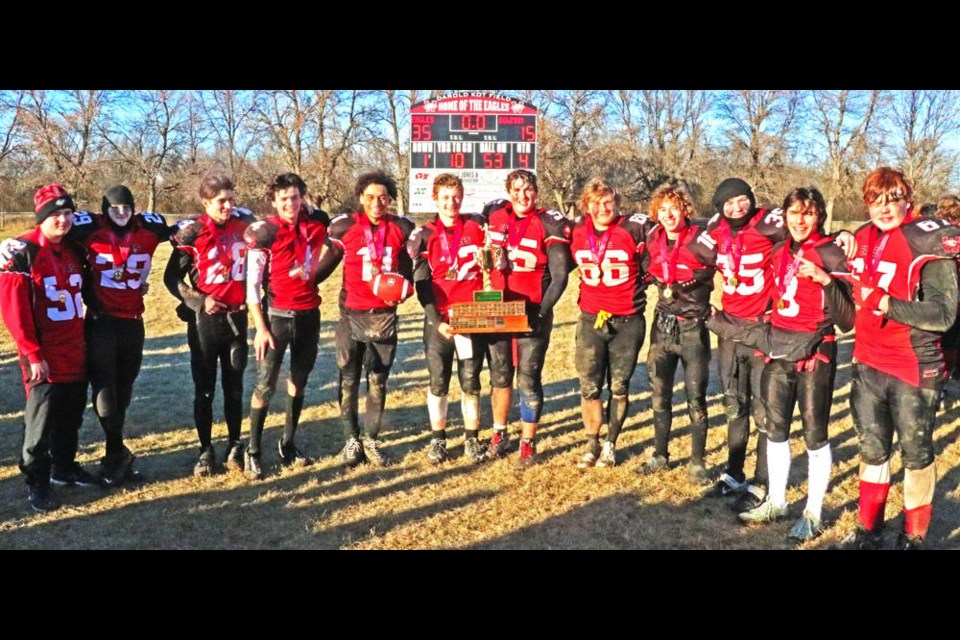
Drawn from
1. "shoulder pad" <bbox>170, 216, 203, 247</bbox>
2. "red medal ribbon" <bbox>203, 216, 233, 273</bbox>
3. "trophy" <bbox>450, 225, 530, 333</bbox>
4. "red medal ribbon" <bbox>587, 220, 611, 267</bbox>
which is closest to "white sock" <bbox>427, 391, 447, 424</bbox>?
"trophy" <bbox>450, 225, 530, 333</bbox>

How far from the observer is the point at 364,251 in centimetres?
600

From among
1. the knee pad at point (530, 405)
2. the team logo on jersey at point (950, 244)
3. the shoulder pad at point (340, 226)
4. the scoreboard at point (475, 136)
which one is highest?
the scoreboard at point (475, 136)

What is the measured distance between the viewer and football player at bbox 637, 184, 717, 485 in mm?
5609

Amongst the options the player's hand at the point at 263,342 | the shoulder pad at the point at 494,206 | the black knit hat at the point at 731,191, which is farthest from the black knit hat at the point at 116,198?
the black knit hat at the point at 731,191

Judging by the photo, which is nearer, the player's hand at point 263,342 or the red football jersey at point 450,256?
the player's hand at point 263,342

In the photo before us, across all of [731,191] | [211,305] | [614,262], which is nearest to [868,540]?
[731,191]

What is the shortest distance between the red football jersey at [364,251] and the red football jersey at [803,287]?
297cm

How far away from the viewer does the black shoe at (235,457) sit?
6.09 m

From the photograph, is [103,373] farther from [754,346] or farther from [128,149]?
[128,149]

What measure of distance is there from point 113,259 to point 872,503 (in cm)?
564

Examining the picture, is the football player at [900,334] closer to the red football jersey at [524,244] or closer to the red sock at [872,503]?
the red sock at [872,503]

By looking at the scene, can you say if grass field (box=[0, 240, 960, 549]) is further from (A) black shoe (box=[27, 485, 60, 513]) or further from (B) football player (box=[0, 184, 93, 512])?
(B) football player (box=[0, 184, 93, 512])

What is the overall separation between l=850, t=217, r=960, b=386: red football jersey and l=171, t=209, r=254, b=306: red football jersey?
14.7 feet

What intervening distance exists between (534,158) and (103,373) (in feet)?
53.2
